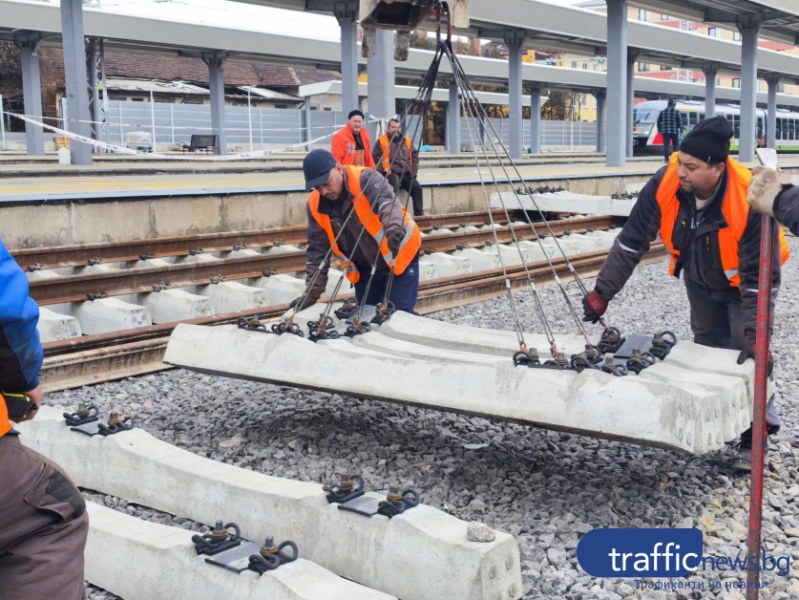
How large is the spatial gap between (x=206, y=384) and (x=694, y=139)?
3846 millimetres

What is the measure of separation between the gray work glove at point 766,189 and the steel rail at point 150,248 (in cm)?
744

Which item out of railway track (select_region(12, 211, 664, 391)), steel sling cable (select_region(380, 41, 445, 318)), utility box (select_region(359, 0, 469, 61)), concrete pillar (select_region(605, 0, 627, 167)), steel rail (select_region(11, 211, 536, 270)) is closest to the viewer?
utility box (select_region(359, 0, 469, 61))

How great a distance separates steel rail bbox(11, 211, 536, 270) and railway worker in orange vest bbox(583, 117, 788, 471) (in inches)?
239

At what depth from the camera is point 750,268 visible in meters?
4.50

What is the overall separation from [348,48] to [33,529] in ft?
67.7

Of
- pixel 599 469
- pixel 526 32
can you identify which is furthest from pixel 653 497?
pixel 526 32

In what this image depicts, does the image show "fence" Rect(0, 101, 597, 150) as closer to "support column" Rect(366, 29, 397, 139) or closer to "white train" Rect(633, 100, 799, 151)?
"white train" Rect(633, 100, 799, 151)

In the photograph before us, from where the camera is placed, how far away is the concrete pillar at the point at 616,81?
22.9m

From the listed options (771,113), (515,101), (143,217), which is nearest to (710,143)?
(143,217)

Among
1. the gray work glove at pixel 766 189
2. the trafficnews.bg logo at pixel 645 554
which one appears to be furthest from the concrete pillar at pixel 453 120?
the gray work glove at pixel 766 189

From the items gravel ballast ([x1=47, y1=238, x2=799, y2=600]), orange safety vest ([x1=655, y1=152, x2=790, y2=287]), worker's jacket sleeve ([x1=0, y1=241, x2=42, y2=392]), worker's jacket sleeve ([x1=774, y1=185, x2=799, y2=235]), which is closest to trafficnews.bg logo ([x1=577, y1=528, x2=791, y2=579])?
gravel ballast ([x1=47, y1=238, x2=799, y2=600])

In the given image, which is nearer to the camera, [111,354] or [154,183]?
[111,354]

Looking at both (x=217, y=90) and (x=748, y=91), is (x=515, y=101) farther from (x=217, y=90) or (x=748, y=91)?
(x=217, y=90)

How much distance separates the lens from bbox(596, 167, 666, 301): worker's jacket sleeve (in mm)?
4863
